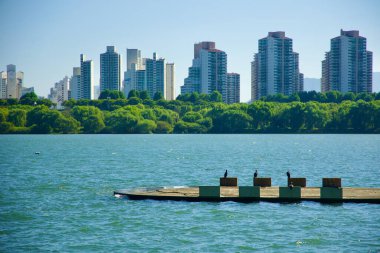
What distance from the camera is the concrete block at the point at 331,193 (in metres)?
47.2

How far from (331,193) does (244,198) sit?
606 centimetres

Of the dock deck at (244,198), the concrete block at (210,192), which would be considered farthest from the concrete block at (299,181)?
the concrete block at (210,192)

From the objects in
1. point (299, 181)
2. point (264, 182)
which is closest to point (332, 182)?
point (299, 181)

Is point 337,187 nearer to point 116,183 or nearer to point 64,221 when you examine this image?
point 64,221

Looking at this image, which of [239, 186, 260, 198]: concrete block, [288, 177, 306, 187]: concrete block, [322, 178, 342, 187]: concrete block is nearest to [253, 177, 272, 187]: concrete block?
[288, 177, 306, 187]: concrete block

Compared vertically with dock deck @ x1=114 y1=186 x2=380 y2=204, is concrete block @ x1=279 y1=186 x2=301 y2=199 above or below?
above

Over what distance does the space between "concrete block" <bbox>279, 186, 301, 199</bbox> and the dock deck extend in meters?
0.18

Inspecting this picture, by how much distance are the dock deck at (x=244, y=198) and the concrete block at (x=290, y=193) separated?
175mm

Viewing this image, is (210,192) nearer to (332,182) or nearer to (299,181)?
(299,181)

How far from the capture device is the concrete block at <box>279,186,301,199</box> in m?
47.5

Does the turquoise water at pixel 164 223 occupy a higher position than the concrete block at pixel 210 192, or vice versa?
the concrete block at pixel 210 192

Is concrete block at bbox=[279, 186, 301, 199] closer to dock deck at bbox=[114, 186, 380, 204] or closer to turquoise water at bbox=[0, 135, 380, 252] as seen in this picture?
dock deck at bbox=[114, 186, 380, 204]

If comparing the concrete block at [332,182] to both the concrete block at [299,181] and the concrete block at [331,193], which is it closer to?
the concrete block at [331,193]

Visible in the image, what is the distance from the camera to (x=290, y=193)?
47562 millimetres
